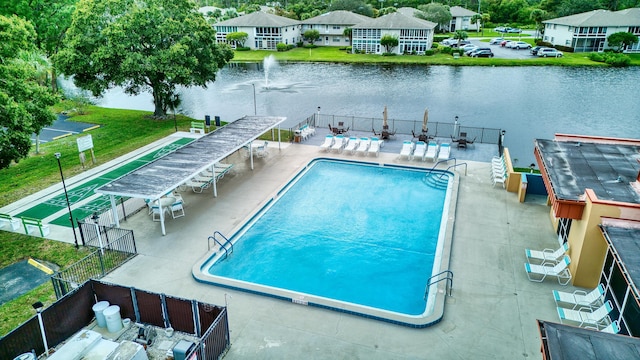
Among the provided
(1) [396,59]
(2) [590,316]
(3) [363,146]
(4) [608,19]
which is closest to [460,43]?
(1) [396,59]

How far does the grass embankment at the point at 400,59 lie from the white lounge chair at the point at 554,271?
176ft

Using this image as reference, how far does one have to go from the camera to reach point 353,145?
27172 millimetres

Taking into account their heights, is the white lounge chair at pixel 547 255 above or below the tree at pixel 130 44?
below

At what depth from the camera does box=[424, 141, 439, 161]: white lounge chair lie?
25.5 m

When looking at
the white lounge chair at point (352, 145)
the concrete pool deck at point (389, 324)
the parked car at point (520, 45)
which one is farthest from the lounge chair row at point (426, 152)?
the parked car at point (520, 45)

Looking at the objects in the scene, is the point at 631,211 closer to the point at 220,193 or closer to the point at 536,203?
the point at 536,203

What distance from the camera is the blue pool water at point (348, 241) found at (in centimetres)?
1516

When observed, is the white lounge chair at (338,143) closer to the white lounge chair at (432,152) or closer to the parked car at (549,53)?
the white lounge chair at (432,152)

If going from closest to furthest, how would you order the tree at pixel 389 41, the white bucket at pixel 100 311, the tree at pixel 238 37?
the white bucket at pixel 100 311
the tree at pixel 389 41
the tree at pixel 238 37

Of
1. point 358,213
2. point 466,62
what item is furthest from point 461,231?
point 466,62

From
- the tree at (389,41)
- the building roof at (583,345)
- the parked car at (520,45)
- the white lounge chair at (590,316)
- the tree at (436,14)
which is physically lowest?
the white lounge chair at (590,316)

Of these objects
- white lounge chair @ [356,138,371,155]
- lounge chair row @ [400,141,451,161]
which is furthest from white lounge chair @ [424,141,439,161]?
white lounge chair @ [356,138,371,155]

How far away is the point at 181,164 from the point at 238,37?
64.6 m

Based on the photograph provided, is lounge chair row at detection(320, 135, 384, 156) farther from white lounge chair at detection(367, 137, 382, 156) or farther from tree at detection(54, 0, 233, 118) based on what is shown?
tree at detection(54, 0, 233, 118)
